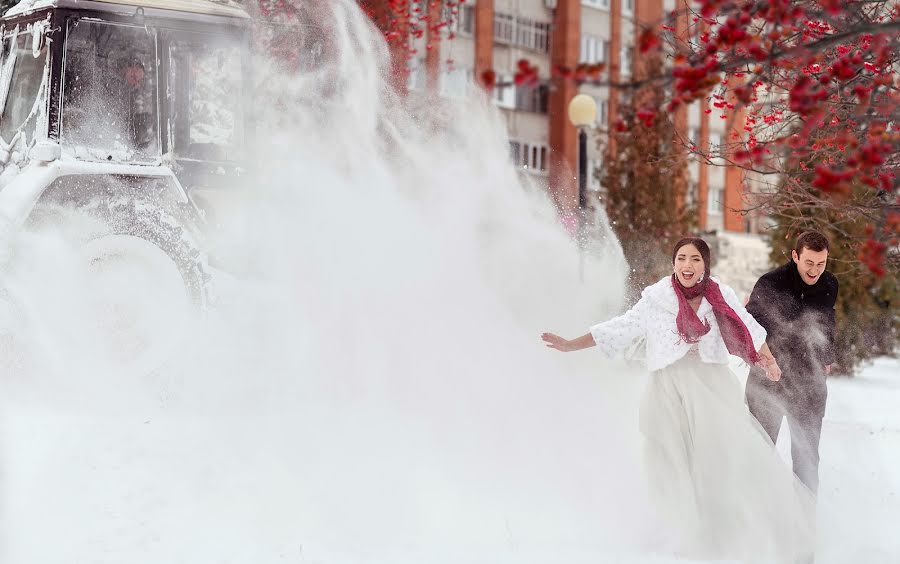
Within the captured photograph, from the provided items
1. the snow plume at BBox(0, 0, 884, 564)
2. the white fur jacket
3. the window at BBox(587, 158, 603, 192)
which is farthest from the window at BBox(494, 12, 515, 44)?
the white fur jacket

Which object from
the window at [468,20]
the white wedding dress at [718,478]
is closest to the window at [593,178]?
the window at [468,20]

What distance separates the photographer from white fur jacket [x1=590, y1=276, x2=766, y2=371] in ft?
20.5

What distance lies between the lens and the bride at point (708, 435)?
19.9 ft

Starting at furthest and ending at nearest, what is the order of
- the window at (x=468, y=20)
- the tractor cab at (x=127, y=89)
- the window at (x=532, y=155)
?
the window at (x=532, y=155) < the window at (x=468, y=20) < the tractor cab at (x=127, y=89)

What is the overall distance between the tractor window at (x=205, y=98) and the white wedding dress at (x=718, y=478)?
13.0ft

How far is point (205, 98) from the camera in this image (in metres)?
8.48

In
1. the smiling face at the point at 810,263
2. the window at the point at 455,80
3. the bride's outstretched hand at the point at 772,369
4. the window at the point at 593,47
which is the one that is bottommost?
the bride's outstretched hand at the point at 772,369

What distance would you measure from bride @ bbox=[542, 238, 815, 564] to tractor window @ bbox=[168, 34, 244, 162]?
3384 millimetres

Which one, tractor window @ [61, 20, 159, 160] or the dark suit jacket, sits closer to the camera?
the dark suit jacket

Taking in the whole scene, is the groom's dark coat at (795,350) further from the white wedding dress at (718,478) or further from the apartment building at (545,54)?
the apartment building at (545,54)

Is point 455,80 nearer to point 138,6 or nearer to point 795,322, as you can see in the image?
point 138,6

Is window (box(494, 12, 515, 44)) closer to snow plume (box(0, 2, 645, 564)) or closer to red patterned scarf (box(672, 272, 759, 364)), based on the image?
snow plume (box(0, 2, 645, 564))

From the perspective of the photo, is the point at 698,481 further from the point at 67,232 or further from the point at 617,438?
the point at 67,232

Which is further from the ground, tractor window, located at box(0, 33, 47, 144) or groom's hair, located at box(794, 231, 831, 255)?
tractor window, located at box(0, 33, 47, 144)
